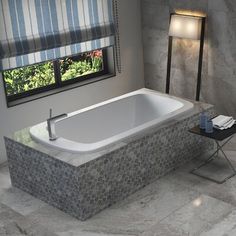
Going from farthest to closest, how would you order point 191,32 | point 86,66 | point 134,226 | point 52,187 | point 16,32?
point 86,66 → point 191,32 → point 16,32 → point 52,187 → point 134,226

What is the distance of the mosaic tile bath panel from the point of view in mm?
3635

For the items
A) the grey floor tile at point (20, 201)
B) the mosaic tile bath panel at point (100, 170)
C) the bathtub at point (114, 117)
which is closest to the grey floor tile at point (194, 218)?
the mosaic tile bath panel at point (100, 170)

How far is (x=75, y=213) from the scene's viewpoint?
12.2 feet

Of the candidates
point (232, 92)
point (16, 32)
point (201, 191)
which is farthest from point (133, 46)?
point (201, 191)

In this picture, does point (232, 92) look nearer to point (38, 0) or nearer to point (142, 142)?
point (142, 142)

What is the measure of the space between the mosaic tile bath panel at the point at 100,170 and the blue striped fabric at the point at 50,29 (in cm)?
86

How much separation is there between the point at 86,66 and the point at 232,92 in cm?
153

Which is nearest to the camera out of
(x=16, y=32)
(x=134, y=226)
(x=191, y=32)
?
(x=134, y=226)

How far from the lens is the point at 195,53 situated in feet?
16.9

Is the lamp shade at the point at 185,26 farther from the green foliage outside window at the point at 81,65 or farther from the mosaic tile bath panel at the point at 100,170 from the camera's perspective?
the mosaic tile bath panel at the point at 100,170

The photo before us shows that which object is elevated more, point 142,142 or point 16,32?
point 16,32

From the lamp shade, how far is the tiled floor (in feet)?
5.01

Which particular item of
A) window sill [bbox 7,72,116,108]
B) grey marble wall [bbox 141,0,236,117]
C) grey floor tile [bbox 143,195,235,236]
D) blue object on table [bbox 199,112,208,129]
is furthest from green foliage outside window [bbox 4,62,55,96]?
grey floor tile [bbox 143,195,235,236]

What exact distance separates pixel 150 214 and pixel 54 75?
1.94 m
